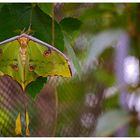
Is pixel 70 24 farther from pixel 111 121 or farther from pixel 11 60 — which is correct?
pixel 111 121

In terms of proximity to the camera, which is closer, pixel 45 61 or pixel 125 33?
pixel 45 61

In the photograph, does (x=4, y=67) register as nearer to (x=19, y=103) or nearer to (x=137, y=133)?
(x=19, y=103)

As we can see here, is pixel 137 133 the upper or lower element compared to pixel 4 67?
lower

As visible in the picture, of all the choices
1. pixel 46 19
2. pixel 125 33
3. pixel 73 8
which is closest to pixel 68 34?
pixel 46 19

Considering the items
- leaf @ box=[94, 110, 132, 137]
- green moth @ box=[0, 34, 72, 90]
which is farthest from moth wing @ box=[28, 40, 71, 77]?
leaf @ box=[94, 110, 132, 137]

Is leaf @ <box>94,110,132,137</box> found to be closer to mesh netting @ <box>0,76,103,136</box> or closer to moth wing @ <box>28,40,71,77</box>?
mesh netting @ <box>0,76,103,136</box>

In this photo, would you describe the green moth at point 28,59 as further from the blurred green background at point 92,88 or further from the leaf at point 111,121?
the leaf at point 111,121
